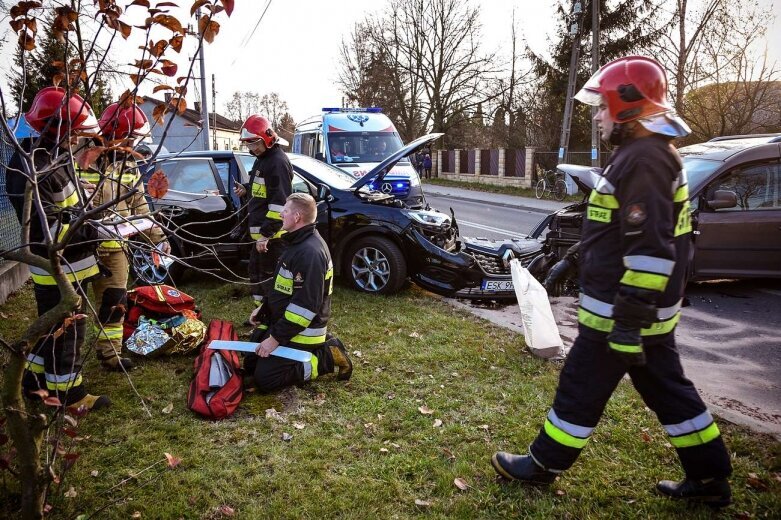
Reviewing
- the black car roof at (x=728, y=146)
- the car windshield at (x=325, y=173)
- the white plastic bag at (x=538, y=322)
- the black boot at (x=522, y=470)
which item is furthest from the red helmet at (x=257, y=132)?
the black car roof at (x=728, y=146)

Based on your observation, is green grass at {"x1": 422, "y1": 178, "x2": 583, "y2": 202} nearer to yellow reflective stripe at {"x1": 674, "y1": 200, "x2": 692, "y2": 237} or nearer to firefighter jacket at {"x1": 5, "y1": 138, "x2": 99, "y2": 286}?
yellow reflective stripe at {"x1": 674, "y1": 200, "x2": 692, "y2": 237}

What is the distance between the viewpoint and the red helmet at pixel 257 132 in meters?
5.20

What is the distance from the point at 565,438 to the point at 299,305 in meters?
1.99

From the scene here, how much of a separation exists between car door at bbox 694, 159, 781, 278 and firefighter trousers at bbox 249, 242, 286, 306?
4894 millimetres

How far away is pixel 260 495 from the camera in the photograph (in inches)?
111

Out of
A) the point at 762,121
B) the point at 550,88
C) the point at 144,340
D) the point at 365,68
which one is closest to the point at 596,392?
the point at 144,340

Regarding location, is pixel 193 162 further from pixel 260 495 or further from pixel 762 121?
pixel 762 121

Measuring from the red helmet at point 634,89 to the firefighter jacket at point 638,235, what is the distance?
0.14 m

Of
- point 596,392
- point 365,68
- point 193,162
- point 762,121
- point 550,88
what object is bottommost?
point 596,392

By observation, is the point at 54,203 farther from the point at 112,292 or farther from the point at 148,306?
the point at 148,306

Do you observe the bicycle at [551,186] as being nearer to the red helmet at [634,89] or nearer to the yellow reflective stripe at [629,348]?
the red helmet at [634,89]

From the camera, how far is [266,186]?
209 inches

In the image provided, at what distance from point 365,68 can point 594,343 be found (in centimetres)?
3826

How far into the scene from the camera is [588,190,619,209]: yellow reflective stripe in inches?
94.2
